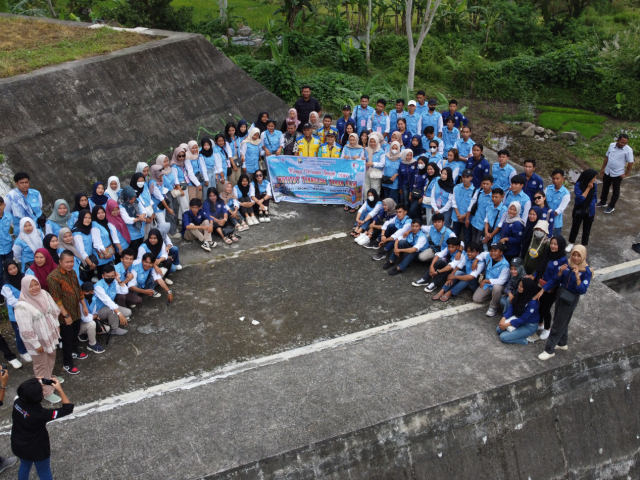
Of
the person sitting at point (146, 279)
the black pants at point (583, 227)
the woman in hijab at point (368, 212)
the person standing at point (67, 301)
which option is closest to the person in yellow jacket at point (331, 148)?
the woman in hijab at point (368, 212)

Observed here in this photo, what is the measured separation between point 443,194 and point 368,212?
134 cm

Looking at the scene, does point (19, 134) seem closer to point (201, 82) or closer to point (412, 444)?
point (201, 82)

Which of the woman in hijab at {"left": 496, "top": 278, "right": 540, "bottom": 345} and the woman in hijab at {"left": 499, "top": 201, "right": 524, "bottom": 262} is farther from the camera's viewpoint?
the woman in hijab at {"left": 499, "top": 201, "right": 524, "bottom": 262}

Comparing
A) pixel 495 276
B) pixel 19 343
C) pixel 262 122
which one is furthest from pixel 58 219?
pixel 495 276

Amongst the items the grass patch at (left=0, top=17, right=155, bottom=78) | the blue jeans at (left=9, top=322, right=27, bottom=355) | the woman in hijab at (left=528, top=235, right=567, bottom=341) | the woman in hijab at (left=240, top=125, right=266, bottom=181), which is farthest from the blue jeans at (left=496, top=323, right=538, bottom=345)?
the grass patch at (left=0, top=17, right=155, bottom=78)

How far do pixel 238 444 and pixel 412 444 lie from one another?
181 cm

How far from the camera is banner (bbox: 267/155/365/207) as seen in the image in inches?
409

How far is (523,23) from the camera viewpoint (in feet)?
58.2

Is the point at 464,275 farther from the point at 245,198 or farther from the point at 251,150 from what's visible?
the point at 251,150

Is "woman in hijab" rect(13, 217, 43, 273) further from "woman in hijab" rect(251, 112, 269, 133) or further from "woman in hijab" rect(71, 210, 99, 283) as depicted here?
"woman in hijab" rect(251, 112, 269, 133)

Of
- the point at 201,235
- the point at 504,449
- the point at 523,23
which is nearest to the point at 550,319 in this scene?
the point at 504,449

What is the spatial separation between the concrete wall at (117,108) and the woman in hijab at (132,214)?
1480 mm

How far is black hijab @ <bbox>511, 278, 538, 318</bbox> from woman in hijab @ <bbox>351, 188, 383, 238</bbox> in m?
3.03

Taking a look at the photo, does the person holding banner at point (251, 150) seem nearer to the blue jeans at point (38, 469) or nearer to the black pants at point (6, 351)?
the black pants at point (6, 351)
